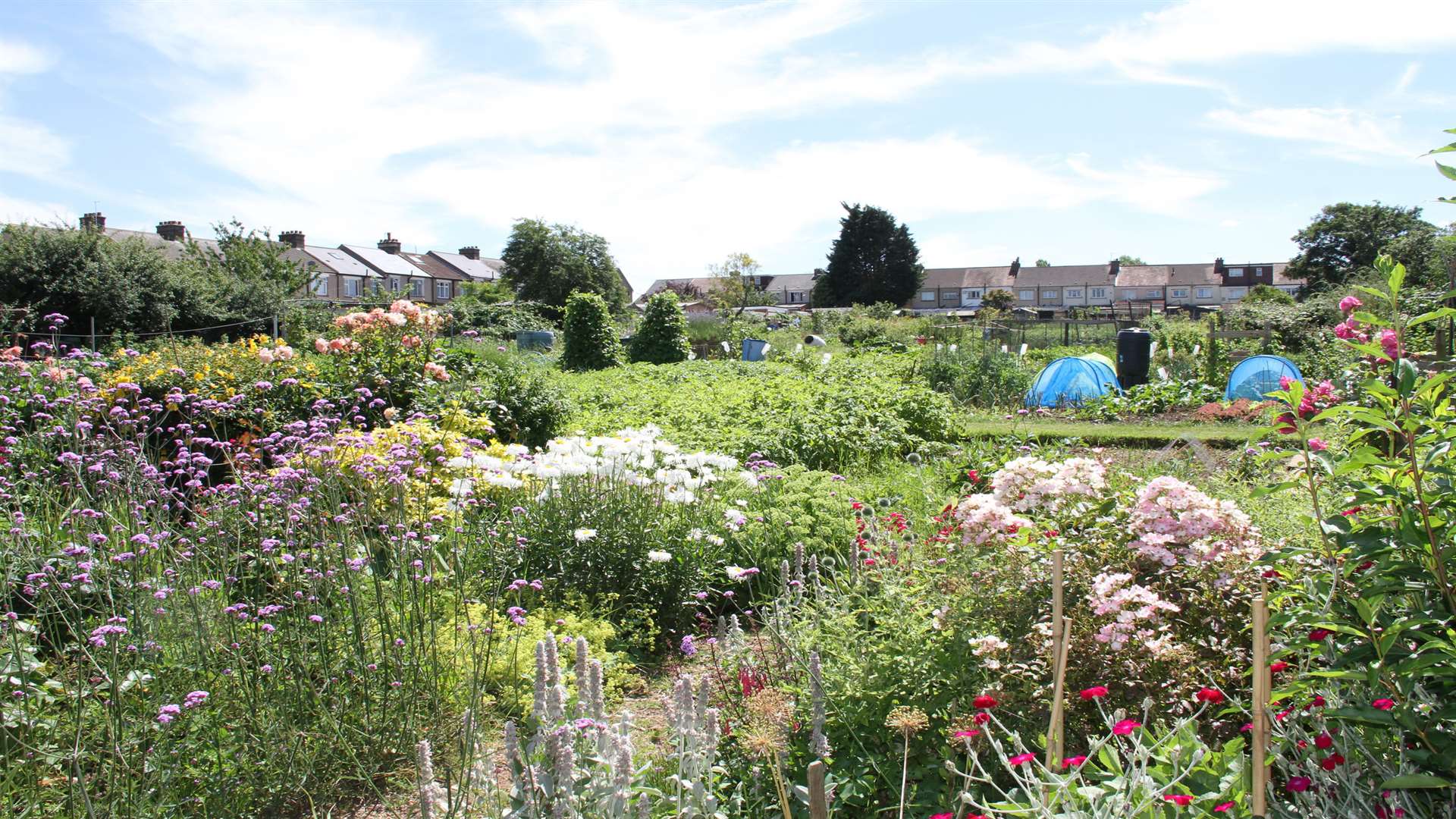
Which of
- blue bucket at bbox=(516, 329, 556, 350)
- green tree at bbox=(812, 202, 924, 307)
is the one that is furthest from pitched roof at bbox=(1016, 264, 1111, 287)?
blue bucket at bbox=(516, 329, 556, 350)

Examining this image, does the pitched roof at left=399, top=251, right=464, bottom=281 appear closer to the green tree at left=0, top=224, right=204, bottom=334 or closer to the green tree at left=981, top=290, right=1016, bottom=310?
the green tree at left=981, top=290, right=1016, bottom=310

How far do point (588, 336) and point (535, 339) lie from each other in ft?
21.6

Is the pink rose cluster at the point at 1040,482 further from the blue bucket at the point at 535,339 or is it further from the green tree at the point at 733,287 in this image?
the green tree at the point at 733,287

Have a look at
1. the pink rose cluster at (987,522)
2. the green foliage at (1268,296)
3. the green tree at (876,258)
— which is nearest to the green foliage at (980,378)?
the pink rose cluster at (987,522)

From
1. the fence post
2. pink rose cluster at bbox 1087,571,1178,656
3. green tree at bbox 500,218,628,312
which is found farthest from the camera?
green tree at bbox 500,218,628,312

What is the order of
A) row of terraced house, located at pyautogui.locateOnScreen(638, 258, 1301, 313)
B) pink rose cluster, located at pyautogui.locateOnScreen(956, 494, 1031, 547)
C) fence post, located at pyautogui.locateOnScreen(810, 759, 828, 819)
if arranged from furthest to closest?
row of terraced house, located at pyautogui.locateOnScreen(638, 258, 1301, 313)
pink rose cluster, located at pyautogui.locateOnScreen(956, 494, 1031, 547)
fence post, located at pyautogui.locateOnScreen(810, 759, 828, 819)

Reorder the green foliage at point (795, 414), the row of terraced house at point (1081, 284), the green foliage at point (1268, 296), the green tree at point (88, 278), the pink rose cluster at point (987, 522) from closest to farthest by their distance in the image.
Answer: the pink rose cluster at point (987, 522)
the green foliage at point (795, 414)
the green tree at point (88, 278)
the green foliage at point (1268, 296)
the row of terraced house at point (1081, 284)

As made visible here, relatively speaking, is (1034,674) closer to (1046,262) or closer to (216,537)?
(216,537)

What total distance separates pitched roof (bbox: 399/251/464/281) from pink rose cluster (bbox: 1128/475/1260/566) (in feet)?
204

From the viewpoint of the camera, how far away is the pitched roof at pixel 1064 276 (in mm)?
82188

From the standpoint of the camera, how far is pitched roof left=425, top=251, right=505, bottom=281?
63375 mm

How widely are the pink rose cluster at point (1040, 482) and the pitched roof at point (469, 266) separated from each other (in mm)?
62374

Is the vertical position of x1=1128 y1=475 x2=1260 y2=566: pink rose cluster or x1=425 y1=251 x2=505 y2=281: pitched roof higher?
x1=425 y1=251 x2=505 y2=281: pitched roof

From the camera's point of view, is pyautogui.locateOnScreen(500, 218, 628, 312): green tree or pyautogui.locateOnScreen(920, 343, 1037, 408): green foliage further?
pyautogui.locateOnScreen(500, 218, 628, 312): green tree
